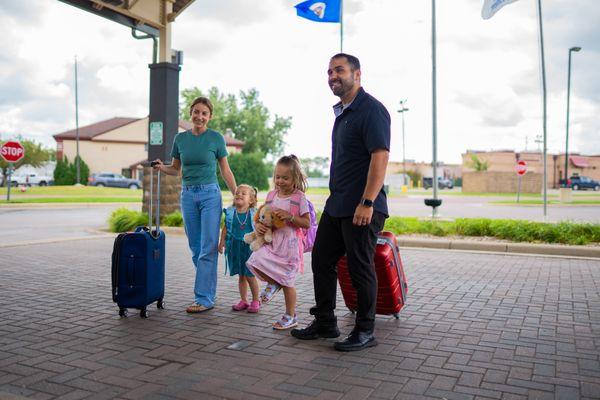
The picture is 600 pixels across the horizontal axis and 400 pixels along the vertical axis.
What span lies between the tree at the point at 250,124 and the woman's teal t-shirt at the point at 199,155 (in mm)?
63921

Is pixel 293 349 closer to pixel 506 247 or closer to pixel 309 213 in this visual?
pixel 309 213

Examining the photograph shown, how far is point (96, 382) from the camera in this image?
342cm

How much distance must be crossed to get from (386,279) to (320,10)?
9.71 meters

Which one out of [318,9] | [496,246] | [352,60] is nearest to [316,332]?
[352,60]

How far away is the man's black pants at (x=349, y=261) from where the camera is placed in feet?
13.6

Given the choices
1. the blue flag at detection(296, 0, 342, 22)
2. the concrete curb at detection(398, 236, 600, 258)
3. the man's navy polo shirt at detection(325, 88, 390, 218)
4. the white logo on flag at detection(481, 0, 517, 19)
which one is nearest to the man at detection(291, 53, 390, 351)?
the man's navy polo shirt at detection(325, 88, 390, 218)

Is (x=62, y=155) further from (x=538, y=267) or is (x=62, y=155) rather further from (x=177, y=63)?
(x=538, y=267)

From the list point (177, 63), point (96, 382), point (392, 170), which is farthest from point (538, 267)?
point (392, 170)

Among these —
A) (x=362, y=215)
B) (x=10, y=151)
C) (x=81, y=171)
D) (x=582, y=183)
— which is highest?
(x=10, y=151)

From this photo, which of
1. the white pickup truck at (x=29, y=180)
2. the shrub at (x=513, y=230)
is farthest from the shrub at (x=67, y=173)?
the shrub at (x=513, y=230)

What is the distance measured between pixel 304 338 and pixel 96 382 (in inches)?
63.2

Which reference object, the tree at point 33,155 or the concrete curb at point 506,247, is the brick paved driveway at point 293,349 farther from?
the tree at point 33,155

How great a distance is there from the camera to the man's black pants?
4137 millimetres

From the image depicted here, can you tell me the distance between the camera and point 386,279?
4828 mm
